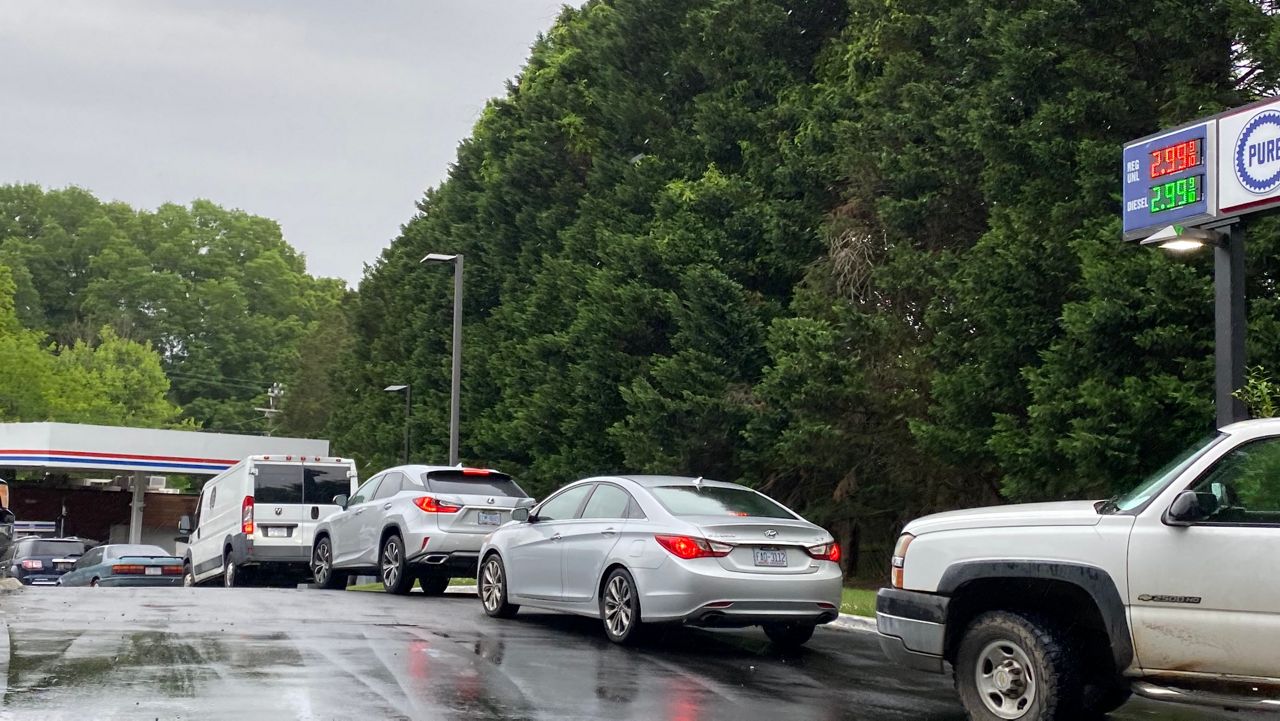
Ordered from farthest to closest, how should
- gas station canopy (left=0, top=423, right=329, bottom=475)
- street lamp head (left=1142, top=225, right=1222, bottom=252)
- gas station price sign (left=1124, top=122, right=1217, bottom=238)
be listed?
gas station canopy (left=0, top=423, right=329, bottom=475)
gas station price sign (left=1124, top=122, right=1217, bottom=238)
street lamp head (left=1142, top=225, right=1222, bottom=252)

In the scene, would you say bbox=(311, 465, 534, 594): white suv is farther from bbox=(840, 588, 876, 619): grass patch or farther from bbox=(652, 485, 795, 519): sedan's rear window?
bbox=(652, 485, 795, 519): sedan's rear window

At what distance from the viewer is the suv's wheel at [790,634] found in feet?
39.1

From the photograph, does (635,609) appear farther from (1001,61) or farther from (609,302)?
(609,302)

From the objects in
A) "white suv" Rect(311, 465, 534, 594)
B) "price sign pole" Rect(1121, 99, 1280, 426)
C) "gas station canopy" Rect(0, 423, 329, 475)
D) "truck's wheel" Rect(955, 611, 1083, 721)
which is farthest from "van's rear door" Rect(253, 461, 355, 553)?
"gas station canopy" Rect(0, 423, 329, 475)

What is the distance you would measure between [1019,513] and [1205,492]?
1.06 meters

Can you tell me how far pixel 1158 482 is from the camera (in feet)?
24.1

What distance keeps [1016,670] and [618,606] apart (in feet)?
15.8

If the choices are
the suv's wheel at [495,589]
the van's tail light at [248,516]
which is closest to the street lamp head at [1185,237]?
→ the suv's wheel at [495,589]

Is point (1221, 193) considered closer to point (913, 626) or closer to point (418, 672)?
point (913, 626)

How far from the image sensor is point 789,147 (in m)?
26.7

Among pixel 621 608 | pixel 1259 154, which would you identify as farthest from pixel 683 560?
pixel 1259 154

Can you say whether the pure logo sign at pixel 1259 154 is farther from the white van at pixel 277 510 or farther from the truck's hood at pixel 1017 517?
the white van at pixel 277 510

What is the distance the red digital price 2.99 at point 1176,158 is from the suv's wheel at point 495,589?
24.9ft

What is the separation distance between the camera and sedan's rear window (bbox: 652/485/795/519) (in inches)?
467
